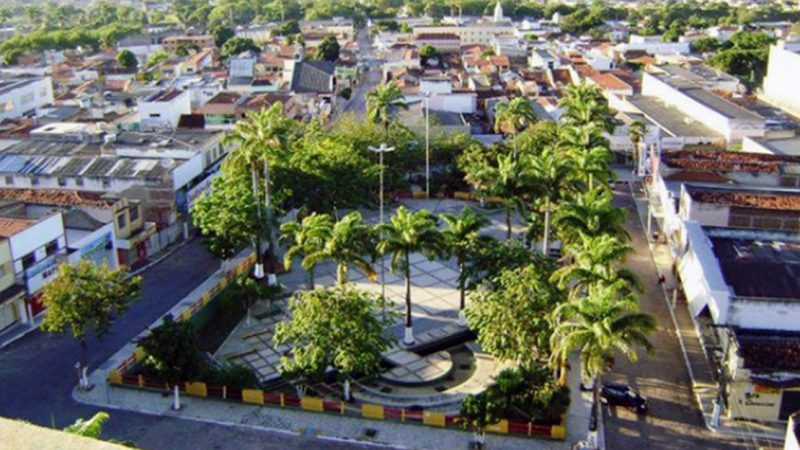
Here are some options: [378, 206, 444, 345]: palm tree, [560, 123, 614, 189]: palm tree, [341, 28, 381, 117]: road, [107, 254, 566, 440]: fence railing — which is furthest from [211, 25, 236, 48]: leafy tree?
[107, 254, 566, 440]: fence railing

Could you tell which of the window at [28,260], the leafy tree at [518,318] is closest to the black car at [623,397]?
the leafy tree at [518,318]

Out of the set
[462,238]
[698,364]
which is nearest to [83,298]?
[462,238]

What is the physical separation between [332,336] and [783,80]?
272 ft

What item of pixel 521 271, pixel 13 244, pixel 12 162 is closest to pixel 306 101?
pixel 12 162

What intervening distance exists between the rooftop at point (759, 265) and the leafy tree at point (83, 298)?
27.6 metres

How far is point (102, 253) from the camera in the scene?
157 ft

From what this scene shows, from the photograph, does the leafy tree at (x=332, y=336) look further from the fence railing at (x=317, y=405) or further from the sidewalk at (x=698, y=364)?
the sidewalk at (x=698, y=364)

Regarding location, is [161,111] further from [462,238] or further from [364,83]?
[364,83]

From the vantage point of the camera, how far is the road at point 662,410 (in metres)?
31.9

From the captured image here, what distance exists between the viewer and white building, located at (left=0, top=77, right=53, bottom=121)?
278 ft

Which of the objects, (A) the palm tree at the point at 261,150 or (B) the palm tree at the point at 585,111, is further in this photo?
(B) the palm tree at the point at 585,111

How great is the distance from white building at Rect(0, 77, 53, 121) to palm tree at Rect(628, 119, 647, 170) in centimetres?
6211

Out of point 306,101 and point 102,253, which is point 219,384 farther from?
point 306,101

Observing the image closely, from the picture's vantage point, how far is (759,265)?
3859 centimetres
